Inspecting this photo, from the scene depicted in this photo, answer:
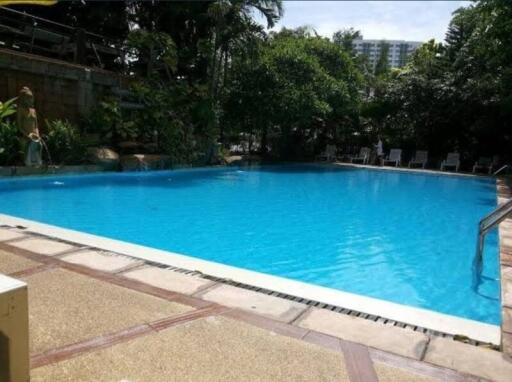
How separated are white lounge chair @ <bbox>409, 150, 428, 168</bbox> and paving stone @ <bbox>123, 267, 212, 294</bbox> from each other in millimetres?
18688

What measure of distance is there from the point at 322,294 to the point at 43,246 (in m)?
2.89

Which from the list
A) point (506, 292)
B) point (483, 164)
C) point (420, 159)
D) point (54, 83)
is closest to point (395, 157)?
point (420, 159)

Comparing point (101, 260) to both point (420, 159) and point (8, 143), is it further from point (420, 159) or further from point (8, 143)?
point (420, 159)

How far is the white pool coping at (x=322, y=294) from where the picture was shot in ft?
10.3

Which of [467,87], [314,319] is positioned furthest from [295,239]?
[467,87]

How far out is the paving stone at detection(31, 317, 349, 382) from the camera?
225 cm

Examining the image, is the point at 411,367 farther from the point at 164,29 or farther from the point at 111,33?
the point at 111,33

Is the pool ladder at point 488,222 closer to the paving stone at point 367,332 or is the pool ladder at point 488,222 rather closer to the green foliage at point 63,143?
the paving stone at point 367,332

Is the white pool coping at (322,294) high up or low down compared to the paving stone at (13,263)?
down

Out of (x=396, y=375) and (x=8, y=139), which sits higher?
(x=8, y=139)

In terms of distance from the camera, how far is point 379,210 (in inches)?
386

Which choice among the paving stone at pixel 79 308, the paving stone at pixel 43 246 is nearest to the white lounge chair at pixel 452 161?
the paving stone at pixel 43 246

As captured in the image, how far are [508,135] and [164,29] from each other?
15.9m

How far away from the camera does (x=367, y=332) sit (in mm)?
2893
